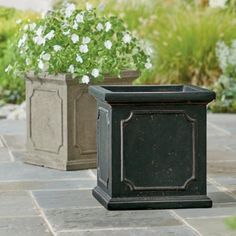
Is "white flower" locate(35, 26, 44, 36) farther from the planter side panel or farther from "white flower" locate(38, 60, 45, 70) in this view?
the planter side panel

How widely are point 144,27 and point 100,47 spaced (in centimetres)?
597

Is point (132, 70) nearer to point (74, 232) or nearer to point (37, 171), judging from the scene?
point (37, 171)

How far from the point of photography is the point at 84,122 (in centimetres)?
742

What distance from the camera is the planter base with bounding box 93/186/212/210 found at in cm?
595

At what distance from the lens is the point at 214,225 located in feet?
18.2

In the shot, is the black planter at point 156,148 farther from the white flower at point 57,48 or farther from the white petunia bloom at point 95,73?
the white flower at point 57,48

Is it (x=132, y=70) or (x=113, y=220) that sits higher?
(x=132, y=70)

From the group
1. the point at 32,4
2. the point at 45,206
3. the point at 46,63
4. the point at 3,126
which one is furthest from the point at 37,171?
the point at 32,4

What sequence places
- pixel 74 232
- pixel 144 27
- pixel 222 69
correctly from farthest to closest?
pixel 144 27 → pixel 222 69 → pixel 74 232

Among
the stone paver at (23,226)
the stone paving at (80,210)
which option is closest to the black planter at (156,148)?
the stone paving at (80,210)

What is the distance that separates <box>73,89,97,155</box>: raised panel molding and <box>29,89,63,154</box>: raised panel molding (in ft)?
0.41

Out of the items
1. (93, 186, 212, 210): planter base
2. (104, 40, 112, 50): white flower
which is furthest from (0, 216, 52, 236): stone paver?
(104, 40, 112, 50): white flower

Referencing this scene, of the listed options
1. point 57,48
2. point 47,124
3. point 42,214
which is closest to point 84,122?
point 47,124

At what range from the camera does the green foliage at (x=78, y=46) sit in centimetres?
732
